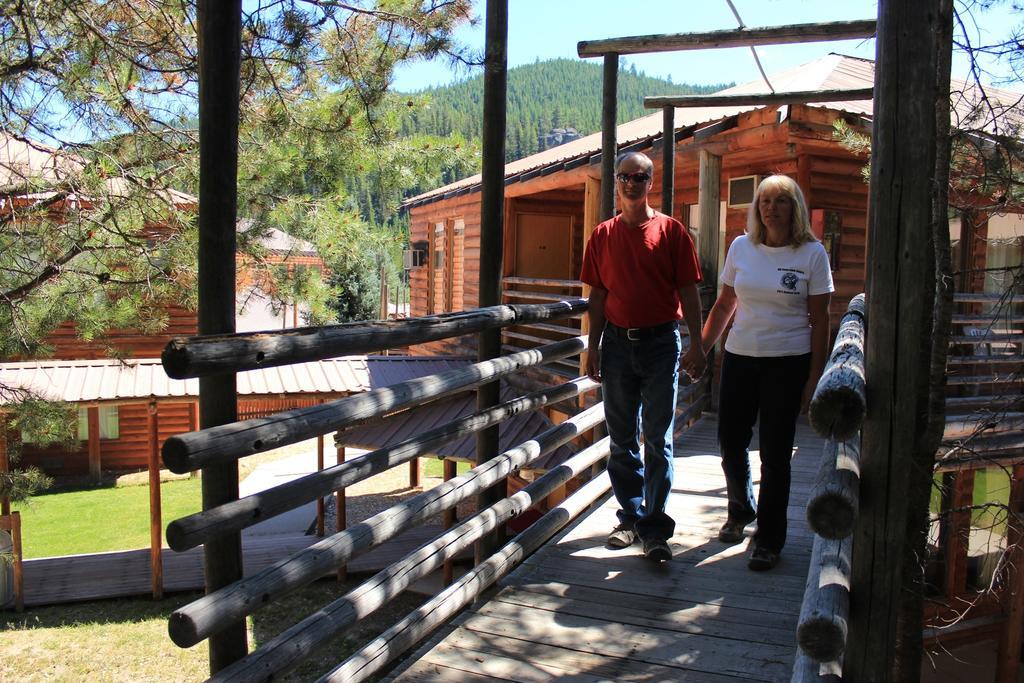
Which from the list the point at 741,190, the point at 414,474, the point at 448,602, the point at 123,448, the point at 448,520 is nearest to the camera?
the point at 448,602

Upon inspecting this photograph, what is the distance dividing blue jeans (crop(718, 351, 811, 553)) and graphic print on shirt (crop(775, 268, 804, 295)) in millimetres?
287

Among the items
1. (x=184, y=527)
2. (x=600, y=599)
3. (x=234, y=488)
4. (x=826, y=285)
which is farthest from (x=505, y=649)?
(x=826, y=285)

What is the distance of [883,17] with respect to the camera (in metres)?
2.53

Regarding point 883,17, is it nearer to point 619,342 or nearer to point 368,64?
point 619,342

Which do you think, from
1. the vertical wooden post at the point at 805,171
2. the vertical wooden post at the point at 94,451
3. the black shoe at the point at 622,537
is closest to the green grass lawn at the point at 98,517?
the vertical wooden post at the point at 94,451

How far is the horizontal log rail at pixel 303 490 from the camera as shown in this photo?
2316 mm

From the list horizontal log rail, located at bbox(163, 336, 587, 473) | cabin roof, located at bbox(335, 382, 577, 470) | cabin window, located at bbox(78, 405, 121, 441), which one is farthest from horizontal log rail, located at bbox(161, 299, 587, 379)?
cabin window, located at bbox(78, 405, 121, 441)

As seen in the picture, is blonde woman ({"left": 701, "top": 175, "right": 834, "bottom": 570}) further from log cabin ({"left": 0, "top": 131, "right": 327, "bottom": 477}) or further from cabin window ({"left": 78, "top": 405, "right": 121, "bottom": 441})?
cabin window ({"left": 78, "top": 405, "right": 121, "bottom": 441})

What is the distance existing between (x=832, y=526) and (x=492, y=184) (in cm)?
271

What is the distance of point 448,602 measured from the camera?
3.60 metres

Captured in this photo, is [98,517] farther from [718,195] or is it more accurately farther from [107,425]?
[718,195]

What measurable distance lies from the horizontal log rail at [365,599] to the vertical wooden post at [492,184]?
9.7 inches

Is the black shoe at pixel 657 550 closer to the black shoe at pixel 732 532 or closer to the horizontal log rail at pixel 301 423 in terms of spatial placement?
the black shoe at pixel 732 532

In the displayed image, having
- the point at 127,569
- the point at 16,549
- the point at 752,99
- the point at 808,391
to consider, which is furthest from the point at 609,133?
the point at 127,569
